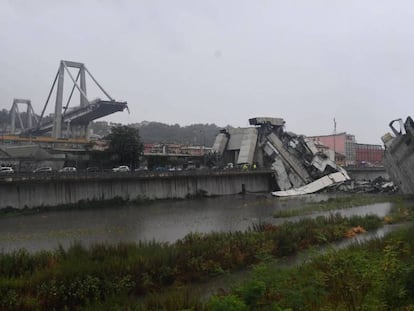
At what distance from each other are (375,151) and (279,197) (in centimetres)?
10444

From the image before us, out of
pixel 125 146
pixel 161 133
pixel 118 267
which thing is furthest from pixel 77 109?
pixel 118 267

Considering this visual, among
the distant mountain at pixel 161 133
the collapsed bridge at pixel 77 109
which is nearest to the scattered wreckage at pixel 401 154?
the collapsed bridge at pixel 77 109

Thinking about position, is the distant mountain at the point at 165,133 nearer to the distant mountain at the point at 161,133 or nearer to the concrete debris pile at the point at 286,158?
the distant mountain at the point at 161,133

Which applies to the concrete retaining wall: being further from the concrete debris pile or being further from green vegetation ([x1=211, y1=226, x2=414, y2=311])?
green vegetation ([x1=211, y1=226, x2=414, y2=311])

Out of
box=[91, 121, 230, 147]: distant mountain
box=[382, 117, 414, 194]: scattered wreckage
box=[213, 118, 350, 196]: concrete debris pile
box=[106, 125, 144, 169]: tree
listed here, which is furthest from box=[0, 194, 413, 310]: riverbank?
box=[91, 121, 230, 147]: distant mountain

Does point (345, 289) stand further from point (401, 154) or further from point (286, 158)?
point (286, 158)

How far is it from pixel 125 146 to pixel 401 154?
39.8 m

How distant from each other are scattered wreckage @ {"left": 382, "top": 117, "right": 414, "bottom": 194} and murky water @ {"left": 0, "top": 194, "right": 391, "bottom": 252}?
46.4 ft

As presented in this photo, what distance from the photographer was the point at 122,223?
114ft

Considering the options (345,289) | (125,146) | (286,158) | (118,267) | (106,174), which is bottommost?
(118,267)

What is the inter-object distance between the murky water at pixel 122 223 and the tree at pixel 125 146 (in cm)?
1889

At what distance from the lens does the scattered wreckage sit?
159ft

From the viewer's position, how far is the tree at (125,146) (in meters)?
66.4

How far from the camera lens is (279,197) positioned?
202ft
